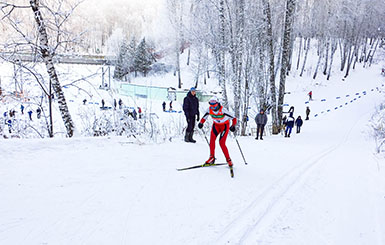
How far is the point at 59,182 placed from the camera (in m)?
3.95

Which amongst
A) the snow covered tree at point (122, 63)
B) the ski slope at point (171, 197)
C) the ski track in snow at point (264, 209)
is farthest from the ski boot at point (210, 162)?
the snow covered tree at point (122, 63)

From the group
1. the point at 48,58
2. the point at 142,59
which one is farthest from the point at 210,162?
the point at 142,59

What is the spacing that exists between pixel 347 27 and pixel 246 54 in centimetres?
Answer: 2537

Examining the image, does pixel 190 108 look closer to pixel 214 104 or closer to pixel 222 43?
pixel 214 104

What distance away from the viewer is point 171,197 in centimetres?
387

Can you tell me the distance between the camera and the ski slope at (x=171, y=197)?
295 centimetres

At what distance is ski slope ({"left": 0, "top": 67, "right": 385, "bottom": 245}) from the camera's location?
2.95 metres

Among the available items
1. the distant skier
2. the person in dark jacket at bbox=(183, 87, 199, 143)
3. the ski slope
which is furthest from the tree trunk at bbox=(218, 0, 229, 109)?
the distant skier

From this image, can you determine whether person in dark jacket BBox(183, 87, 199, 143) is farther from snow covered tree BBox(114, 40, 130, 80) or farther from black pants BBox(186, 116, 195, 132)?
snow covered tree BBox(114, 40, 130, 80)

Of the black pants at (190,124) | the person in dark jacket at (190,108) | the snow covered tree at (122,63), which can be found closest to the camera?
the person in dark jacket at (190,108)

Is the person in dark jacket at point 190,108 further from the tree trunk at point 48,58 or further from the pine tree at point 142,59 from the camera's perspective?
the pine tree at point 142,59

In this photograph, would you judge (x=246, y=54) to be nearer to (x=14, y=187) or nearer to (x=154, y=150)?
(x=154, y=150)

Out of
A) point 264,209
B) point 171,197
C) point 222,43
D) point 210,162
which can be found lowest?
point 264,209

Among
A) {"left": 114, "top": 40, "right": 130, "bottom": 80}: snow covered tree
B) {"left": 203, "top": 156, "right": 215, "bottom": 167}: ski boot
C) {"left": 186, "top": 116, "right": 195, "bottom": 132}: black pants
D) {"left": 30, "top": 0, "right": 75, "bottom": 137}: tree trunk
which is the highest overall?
{"left": 114, "top": 40, "right": 130, "bottom": 80}: snow covered tree
